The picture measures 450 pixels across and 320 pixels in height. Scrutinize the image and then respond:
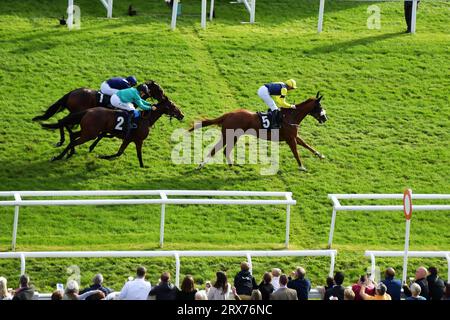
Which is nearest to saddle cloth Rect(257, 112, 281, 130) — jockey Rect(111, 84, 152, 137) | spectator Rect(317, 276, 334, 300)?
jockey Rect(111, 84, 152, 137)

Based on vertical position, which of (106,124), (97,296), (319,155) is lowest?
(97,296)

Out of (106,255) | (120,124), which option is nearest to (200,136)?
(120,124)

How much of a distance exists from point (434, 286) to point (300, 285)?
1.38 metres

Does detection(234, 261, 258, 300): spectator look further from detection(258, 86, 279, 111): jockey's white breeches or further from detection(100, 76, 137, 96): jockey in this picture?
detection(100, 76, 137, 96): jockey

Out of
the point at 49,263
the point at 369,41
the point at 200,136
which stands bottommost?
the point at 49,263

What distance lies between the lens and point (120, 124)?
16844 millimetres

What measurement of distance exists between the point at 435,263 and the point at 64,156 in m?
5.68

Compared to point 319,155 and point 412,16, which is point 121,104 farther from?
point 412,16

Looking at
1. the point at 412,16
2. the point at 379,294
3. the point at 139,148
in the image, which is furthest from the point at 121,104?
the point at 412,16

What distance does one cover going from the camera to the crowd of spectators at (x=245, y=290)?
1093 centimetres

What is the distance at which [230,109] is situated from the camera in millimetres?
19281

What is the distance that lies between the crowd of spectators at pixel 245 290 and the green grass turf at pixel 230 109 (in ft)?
6.50

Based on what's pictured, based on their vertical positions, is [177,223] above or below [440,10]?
below

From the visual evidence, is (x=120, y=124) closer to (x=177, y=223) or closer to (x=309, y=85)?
(x=177, y=223)
